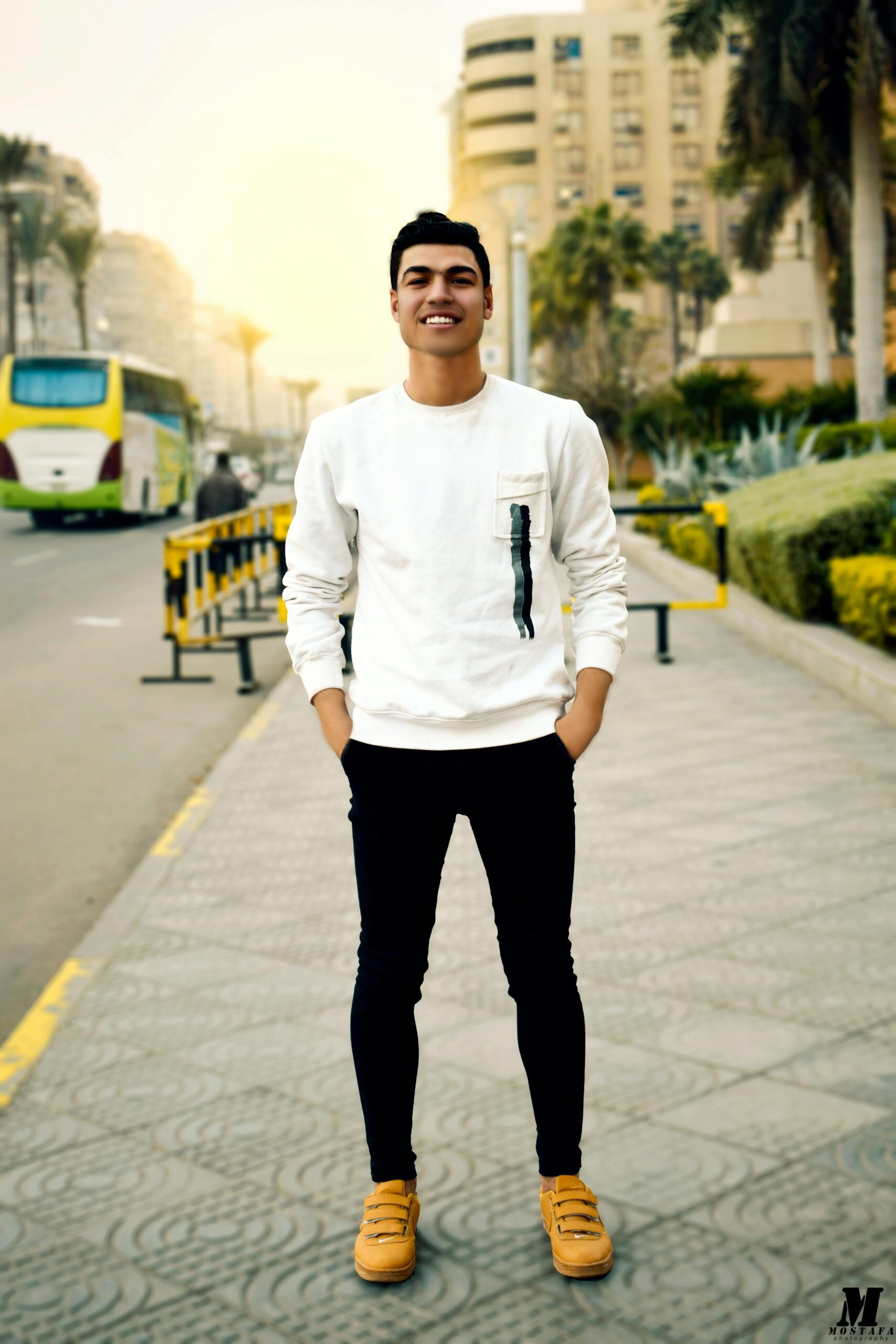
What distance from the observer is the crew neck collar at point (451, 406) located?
2.49m

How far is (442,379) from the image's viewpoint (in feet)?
8.12

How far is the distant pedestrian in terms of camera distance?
591 inches

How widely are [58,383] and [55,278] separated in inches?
3467

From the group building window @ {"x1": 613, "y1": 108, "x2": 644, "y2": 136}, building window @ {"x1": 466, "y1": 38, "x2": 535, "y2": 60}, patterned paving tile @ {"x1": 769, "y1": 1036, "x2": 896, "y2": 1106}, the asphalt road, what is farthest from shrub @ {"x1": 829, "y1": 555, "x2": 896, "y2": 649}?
building window @ {"x1": 466, "y1": 38, "x2": 535, "y2": 60}

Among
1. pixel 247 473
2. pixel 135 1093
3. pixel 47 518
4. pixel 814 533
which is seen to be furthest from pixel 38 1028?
pixel 247 473

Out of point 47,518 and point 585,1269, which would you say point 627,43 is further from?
point 585,1269

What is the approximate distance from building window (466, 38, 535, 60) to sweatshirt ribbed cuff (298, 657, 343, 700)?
112055 millimetres

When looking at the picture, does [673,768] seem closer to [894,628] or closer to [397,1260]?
[894,628]

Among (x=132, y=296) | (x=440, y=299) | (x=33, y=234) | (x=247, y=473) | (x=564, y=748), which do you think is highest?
(x=132, y=296)

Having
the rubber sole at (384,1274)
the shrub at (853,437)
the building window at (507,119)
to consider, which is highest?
the building window at (507,119)

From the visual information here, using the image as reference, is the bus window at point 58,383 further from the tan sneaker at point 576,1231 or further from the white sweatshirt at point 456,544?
the tan sneaker at point 576,1231

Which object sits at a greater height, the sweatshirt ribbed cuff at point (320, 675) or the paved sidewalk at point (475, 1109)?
the sweatshirt ribbed cuff at point (320, 675)

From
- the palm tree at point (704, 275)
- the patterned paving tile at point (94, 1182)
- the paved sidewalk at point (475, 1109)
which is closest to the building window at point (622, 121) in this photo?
the palm tree at point (704, 275)

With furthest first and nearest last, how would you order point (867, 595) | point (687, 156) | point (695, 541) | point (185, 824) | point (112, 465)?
point (687, 156), point (112, 465), point (695, 541), point (867, 595), point (185, 824)
